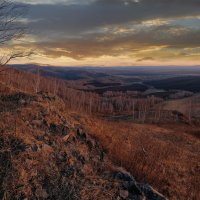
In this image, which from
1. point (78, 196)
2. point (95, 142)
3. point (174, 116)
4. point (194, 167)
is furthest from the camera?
point (174, 116)

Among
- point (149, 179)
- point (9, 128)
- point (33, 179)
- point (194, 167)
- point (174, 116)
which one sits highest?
point (9, 128)

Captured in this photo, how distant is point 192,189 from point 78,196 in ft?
19.9

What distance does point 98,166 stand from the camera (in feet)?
41.2

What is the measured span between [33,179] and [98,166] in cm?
301

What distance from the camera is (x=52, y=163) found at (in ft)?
37.1

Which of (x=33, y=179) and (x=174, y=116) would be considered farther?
(x=174, y=116)

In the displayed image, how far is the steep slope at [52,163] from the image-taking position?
9.85 metres

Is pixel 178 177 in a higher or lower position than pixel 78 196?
lower

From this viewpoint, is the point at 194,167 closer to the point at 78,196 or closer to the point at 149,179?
the point at 149,179

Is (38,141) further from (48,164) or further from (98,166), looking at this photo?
(98,166)

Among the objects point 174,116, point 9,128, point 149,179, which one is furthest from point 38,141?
point 174,116

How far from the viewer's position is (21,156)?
35.7 feet

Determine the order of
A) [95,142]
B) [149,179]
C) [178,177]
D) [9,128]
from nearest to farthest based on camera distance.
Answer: [9,128] → [149,179] → [95,142] → [178,177]

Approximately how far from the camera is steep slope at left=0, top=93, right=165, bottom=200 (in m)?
9.85
